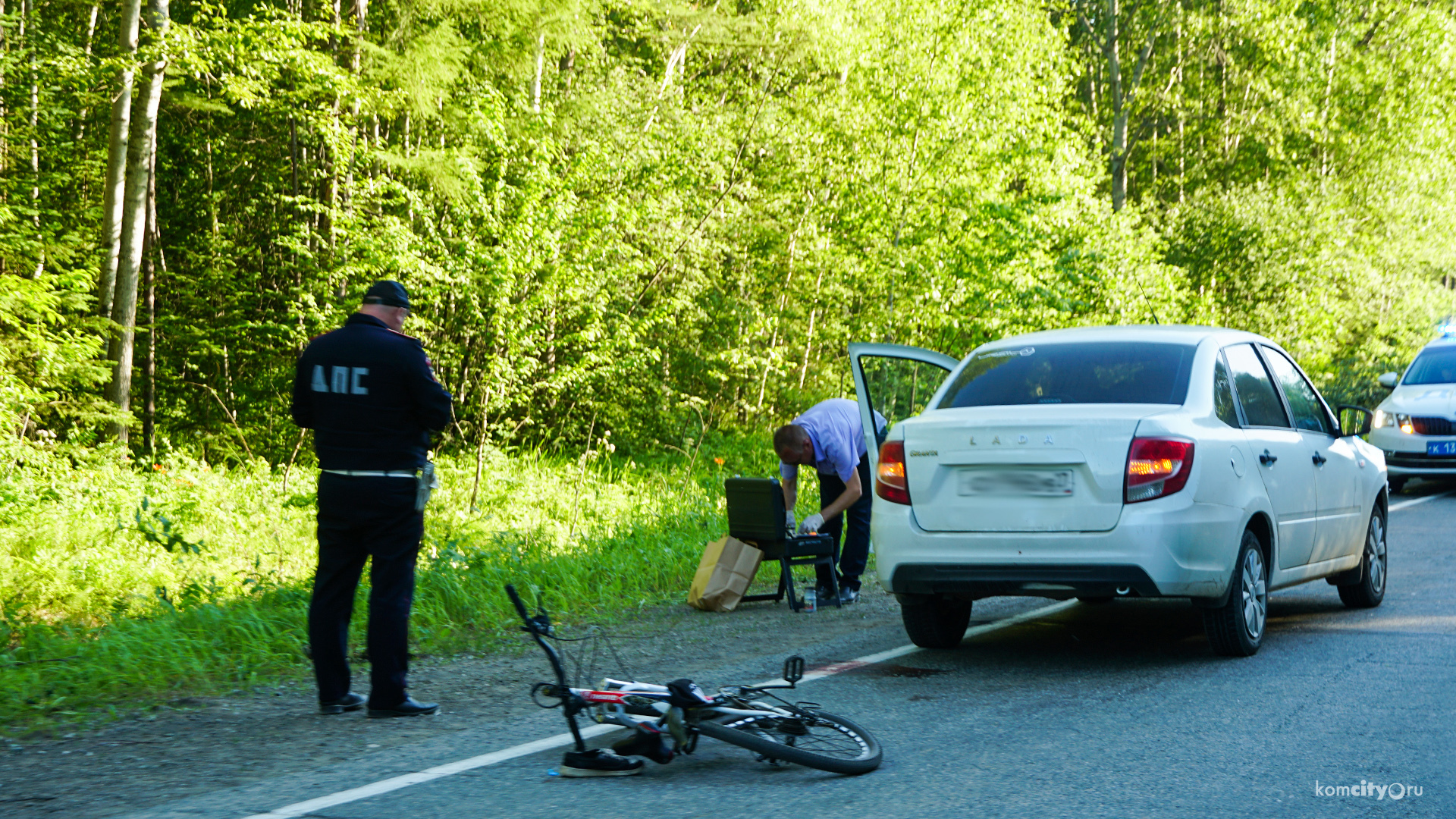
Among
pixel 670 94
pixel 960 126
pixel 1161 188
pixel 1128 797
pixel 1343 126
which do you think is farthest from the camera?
pixel 1161 188

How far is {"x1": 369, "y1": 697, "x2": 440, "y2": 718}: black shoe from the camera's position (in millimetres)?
5777

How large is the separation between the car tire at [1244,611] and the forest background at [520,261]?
411 cm

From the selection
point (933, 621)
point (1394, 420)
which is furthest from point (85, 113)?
point (1394, 420)

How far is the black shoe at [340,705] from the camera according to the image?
19.3 ft

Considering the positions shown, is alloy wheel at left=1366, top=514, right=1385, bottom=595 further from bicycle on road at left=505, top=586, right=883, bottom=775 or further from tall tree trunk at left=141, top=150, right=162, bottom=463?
tall tree trunk at left=141, top=150, right=162, bottom=463

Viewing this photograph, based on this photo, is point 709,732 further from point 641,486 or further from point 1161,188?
point 1161,188

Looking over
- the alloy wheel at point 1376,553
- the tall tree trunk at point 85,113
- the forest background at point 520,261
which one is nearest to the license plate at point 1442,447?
the forest background at point 520,261

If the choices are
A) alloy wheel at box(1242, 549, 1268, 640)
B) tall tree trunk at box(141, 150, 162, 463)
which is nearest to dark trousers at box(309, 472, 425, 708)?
alloy wheel at box(1242, 549, 1268, 640)

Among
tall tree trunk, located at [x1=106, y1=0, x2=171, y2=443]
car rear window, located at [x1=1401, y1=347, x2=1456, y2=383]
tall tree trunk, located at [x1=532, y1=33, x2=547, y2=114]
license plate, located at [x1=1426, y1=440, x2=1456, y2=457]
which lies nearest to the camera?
license plate, located at [x1=1426, y1=440, x2=1456, y2=457]

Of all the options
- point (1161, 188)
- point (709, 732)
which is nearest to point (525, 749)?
point (709, 732)

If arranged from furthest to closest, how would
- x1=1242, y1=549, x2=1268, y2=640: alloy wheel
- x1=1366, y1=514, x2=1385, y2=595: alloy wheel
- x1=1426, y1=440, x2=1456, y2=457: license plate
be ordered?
x1=1426, y1=440, x2=1456, y2=457: license plate < x1=1366, y1=514, x2=1385, y2=595: alloy wheel < x1=1242, y1=549, x2=1268, y2=640: alloy wheel

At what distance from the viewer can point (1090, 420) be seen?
6.31m

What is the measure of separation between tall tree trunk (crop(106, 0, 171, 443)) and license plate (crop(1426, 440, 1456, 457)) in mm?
16421

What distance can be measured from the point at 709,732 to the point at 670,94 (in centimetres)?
2133
